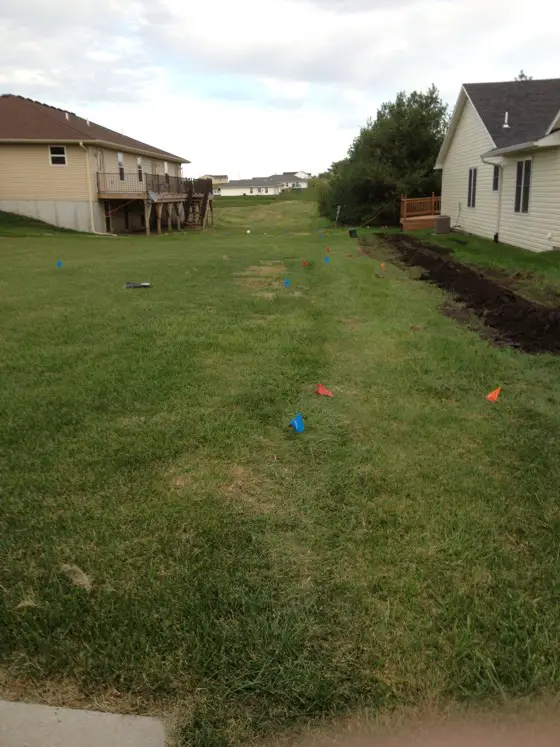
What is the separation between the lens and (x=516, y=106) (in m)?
20.6

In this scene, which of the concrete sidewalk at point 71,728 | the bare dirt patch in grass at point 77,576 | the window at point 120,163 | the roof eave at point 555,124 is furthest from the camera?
the window at point 120,163

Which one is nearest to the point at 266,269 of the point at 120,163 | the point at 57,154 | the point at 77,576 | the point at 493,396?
the point at 493,396

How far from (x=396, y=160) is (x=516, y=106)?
13.0 meters

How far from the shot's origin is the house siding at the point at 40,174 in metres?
27.2

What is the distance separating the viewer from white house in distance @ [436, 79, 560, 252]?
1516 cm

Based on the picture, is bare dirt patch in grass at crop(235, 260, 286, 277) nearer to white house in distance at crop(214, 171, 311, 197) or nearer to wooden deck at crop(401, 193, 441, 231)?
wooden deck at crop(401, 193, 441, 231)

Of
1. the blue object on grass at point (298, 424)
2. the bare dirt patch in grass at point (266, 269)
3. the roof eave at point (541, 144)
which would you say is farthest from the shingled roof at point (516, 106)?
the blue object on grass at point (298, 424)

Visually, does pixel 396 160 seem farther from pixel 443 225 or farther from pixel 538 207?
pixel 538 207

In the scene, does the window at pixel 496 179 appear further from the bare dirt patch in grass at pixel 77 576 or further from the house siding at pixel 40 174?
the bare dirt patch in grass at pixel 77 576

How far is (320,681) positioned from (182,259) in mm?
14699

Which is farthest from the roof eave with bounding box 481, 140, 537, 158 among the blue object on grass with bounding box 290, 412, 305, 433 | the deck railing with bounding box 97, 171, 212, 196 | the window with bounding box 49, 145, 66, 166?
the window with bounding box 49, 145, 66, 166

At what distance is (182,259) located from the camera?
1609 centimetres

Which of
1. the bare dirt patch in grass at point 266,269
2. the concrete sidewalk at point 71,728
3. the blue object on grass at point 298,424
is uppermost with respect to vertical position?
the bare dirt patch in grass at point 266,269

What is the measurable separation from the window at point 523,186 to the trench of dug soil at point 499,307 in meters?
3.44
